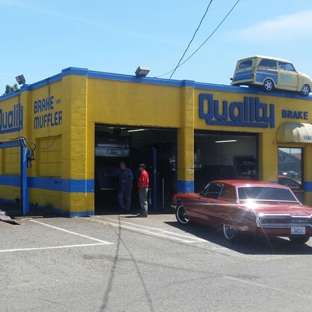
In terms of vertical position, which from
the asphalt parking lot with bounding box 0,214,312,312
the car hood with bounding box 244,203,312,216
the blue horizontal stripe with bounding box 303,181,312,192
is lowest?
the asphalt parking lot with bounding box 0,214,312,312

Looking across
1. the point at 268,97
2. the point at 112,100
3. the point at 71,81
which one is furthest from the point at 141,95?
the point at 268,97

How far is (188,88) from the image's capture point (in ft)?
57.5

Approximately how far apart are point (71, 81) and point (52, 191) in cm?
382

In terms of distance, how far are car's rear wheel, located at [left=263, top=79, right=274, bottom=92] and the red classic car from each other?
8.04 meters

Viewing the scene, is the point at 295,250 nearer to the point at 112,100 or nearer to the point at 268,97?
the point at 112,100

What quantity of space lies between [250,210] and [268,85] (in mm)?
10322

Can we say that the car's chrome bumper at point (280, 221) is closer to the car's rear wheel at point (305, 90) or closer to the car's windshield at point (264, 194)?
the car's windshield at point (264, 194)

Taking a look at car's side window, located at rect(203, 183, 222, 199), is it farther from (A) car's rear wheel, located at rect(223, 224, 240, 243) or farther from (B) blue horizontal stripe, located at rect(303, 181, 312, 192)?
(B) blue horizontal stripe, located at rect(303, 181, 312, 192)

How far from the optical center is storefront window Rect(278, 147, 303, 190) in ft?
66.5

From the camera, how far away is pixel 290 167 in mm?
20672

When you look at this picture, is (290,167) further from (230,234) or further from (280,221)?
(280,221)

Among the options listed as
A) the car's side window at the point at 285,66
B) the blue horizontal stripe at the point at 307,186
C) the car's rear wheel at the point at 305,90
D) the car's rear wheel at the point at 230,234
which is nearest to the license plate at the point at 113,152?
the car's side window at the point at 285,66

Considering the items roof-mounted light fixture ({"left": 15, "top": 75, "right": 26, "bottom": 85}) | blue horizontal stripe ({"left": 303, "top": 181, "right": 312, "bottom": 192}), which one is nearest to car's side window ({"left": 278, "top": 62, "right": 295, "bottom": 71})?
blue horizontal stripe ({"left": 303, "top": 181, "right": 312, "bottom": 192})

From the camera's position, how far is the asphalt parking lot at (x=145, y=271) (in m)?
6.44
